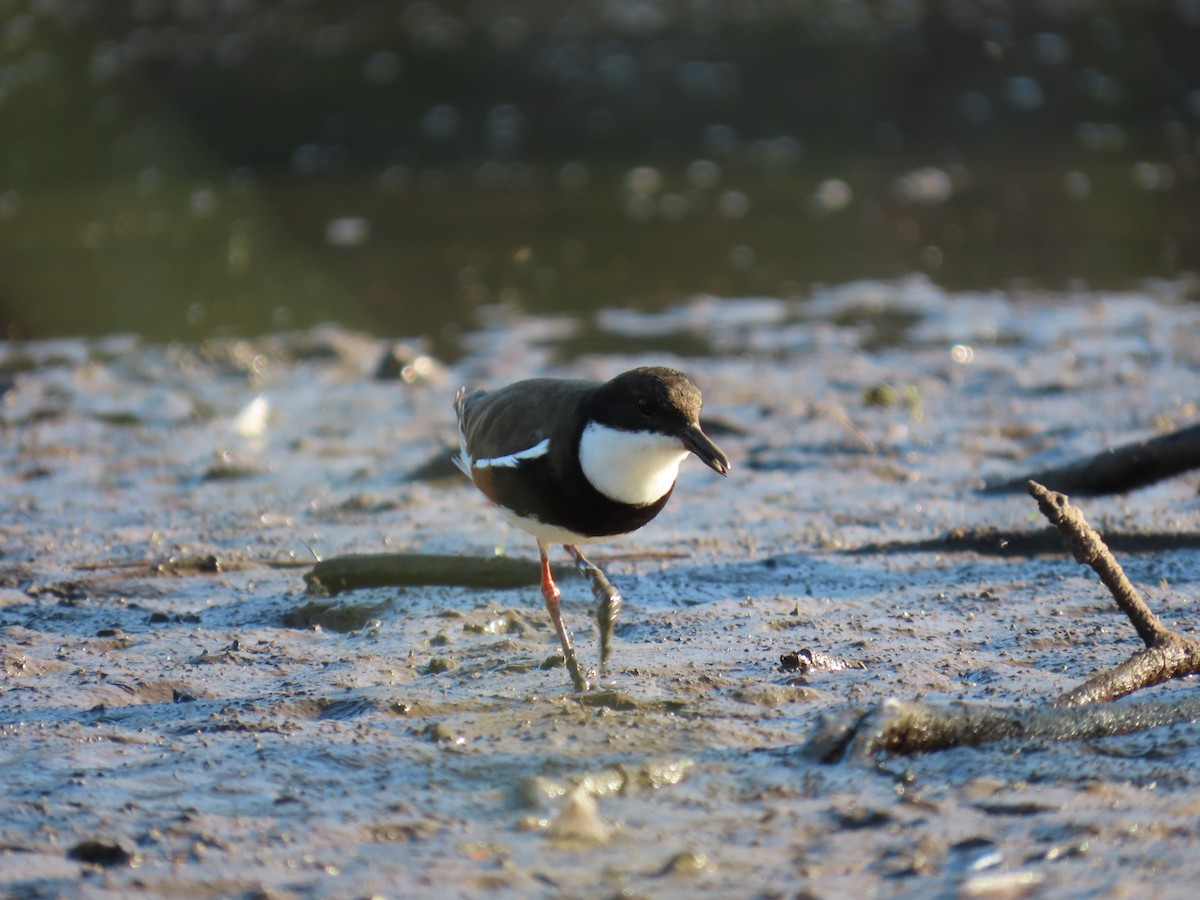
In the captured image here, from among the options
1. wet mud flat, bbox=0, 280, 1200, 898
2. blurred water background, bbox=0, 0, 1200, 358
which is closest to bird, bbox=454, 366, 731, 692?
wet mud flat, bbox=0, 280, 1200, 898

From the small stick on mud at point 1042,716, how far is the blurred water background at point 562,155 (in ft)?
20.2

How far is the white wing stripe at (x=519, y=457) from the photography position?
4137mm

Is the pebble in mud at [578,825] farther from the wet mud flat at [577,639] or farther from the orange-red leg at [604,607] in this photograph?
the orange-red leg at [604,607]

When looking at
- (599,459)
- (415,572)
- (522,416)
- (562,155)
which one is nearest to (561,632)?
(599,459)

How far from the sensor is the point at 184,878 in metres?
2.99

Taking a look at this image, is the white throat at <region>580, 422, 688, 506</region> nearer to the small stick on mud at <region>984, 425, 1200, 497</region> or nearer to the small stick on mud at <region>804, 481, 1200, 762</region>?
the small stick on mud at <region>804, 481, 1200, 762</region>

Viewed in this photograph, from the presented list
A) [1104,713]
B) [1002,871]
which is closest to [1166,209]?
[1104,713]

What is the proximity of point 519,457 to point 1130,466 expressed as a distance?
2.51 m

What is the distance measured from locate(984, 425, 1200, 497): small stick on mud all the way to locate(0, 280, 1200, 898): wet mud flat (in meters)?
0.15

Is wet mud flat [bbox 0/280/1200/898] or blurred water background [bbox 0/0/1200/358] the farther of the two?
blurred water background [bbox 0/0/1200/358]

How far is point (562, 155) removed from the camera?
14.9m

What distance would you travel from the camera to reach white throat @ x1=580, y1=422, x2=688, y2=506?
3936 mm

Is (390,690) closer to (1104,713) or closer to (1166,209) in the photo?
(1104,713)

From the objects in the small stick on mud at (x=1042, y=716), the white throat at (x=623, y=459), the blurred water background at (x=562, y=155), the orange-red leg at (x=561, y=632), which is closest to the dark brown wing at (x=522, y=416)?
the white throat at (x=623, y=459)
